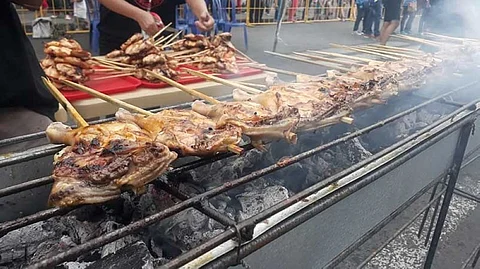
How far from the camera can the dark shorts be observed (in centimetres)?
1048

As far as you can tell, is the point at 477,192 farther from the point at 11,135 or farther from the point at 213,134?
the point at 11,135

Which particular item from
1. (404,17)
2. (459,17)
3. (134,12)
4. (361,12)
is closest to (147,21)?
(134,12)

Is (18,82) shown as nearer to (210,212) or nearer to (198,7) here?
(210,212)

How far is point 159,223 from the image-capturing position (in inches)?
73.5

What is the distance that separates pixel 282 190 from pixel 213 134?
21.5 inches

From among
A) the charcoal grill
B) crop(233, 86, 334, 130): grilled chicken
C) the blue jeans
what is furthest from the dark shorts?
crop(233, 86, 334, 130): grilled chicken

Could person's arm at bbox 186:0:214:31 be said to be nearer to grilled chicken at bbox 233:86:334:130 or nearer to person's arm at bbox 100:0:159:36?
person's arm at bbox 100:0:159:36

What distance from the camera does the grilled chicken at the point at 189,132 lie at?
1.70 metres

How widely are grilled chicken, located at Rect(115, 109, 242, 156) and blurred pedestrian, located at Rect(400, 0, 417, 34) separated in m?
15.9

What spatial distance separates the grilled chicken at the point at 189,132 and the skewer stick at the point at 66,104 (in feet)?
0.55

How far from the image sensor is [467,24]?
8.64m

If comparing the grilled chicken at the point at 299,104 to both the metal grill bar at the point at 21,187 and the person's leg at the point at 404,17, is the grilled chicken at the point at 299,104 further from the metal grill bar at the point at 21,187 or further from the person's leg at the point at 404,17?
the person's leg at the point at 404,17

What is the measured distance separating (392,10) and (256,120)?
9.97 meters

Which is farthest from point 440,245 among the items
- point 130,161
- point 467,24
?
point 467,24
